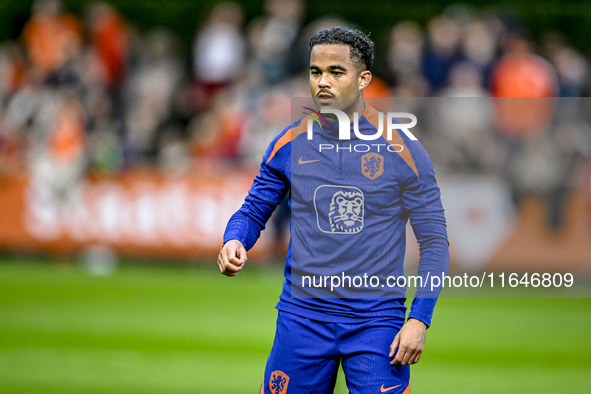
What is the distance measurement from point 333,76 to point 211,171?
10224 millimetres

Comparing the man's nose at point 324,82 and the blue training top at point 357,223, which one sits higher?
the man's nose at point 324,82

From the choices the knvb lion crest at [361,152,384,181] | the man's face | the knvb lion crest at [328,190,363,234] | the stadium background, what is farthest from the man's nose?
Answer: the stadium background

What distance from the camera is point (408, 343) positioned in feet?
12.5

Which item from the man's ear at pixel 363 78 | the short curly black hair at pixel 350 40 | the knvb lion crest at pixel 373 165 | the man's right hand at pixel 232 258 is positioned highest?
the short curly black hair at pixel 350 40

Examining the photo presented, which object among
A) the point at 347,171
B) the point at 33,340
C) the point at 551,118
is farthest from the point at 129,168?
the point at 347,171

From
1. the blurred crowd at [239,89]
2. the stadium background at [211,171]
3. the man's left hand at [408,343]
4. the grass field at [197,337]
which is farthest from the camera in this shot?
the blurred crowd at [239,89]

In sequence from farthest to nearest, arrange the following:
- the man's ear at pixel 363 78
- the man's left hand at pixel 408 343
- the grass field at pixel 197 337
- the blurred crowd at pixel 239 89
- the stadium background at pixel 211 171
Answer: the blurred crowd at pixel 239 89 → the stadium background at pixel 211 171 → the grass field at pixel 197 337 → the man's ear at pixel 363 78 → the man's left hand at pixel 408 343

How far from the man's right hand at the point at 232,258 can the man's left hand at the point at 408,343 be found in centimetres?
72

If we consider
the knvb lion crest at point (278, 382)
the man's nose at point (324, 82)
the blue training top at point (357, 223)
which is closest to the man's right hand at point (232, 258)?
the blue training top at point (357, 223)

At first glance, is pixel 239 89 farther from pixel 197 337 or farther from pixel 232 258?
pixel 232 258

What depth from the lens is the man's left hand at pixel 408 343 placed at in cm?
Result: 380

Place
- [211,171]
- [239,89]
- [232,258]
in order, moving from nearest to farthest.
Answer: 1. [232,258]
2. [211,171]
3. [239,89]

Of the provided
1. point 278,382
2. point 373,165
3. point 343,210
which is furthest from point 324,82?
point 278,382

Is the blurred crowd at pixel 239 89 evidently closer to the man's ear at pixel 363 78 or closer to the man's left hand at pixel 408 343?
the man's ear at pixel 363 78
